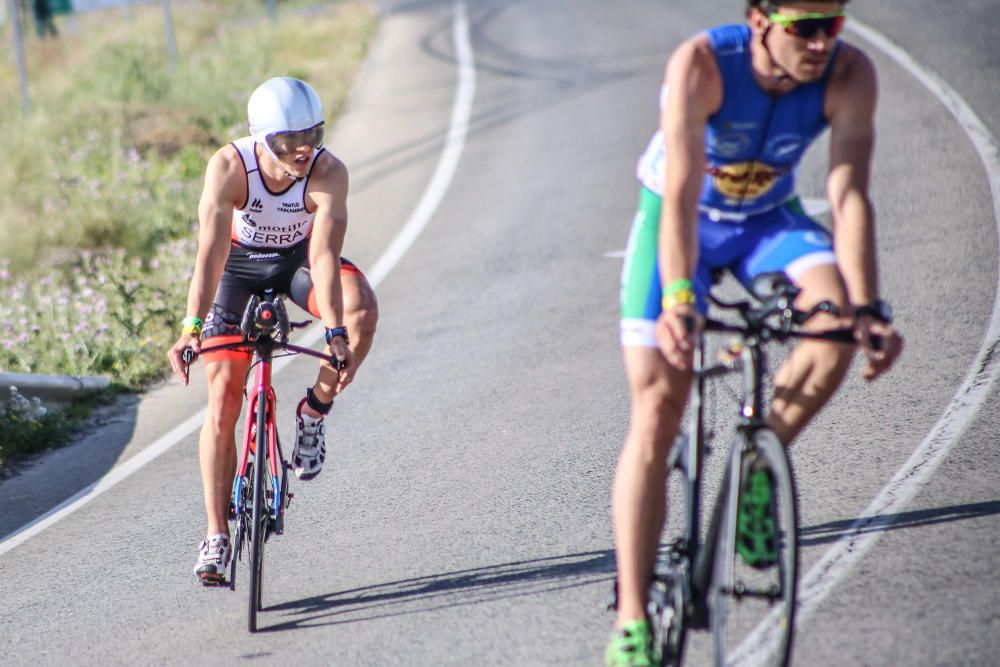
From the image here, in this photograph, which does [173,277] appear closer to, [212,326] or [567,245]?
[567,245]

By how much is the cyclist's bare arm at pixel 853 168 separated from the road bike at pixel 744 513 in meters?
0.20

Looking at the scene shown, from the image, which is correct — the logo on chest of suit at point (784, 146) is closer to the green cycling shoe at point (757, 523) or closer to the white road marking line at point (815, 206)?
the green cycling shoe at point (757, 523)

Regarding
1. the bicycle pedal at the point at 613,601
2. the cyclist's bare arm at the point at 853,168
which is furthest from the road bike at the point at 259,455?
the cyclist's bare arm at the point at 853,168

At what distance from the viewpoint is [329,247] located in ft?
17.5

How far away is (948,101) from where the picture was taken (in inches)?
563

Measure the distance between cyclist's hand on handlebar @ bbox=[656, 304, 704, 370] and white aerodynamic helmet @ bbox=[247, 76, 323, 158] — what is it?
210 centimetres

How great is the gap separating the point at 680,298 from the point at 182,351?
2.26m

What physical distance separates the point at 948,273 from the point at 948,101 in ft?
20.9

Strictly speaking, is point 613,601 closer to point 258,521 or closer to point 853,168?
point 258,521

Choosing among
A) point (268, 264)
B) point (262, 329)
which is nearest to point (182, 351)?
point (262, 329)

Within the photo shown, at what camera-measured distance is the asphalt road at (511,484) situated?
4766mm

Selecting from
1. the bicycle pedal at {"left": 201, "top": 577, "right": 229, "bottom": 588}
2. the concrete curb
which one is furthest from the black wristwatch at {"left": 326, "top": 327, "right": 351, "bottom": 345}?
the concrete curb

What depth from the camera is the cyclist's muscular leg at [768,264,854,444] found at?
3.85m

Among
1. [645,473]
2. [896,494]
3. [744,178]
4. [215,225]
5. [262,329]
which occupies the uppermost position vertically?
[744,178]
